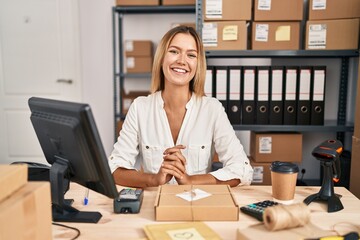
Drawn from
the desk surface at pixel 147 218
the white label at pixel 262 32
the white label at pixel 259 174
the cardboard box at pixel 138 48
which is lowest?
the white label at pixel 259 174

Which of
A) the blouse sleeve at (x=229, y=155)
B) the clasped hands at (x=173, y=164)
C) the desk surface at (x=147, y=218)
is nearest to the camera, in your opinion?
the desk surface at (x=147, y=218)

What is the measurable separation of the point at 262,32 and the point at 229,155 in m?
1.07

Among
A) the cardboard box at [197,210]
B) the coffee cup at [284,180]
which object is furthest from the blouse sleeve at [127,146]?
the coffee cup at [284,180]

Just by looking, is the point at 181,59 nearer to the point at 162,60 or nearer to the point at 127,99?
the point at 162,60

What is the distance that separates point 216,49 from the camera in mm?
2178

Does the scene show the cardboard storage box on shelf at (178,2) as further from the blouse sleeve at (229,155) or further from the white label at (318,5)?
the blouse sleeve at (229,155)

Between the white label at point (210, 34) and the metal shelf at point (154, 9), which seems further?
the metal shelf at point (154, 9)

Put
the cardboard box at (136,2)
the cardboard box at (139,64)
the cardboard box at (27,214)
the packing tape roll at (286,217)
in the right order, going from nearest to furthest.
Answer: the cardboard box at (27,214)
the packing tape roll at (286,217)
the cardboard box at (136,2)
the cardboard box at (139,64)

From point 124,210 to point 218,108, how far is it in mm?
748

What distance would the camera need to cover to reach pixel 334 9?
2.12 metres

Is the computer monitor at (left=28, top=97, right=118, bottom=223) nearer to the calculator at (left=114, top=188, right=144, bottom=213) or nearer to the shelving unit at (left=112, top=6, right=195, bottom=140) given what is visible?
the calculator at (left=114, top=188, right=144, bottom=213)

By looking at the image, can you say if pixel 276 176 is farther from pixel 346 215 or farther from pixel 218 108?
pixel 218 108

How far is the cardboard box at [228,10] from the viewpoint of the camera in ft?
6.95

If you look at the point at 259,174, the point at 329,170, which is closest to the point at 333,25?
the point at 259,174
